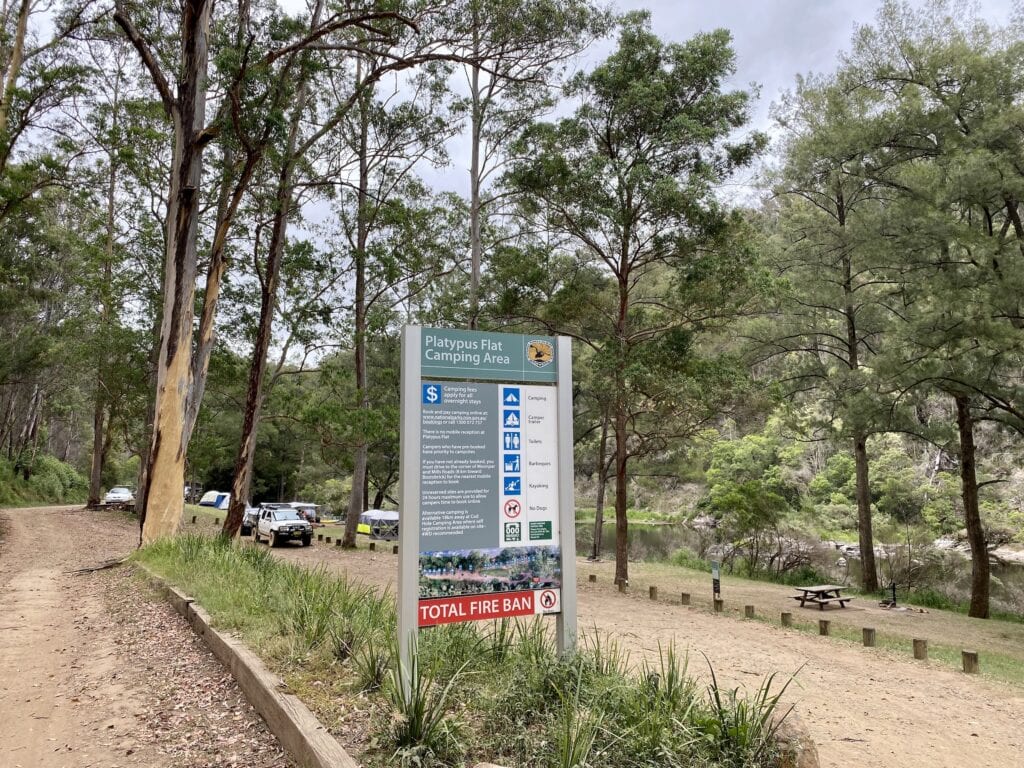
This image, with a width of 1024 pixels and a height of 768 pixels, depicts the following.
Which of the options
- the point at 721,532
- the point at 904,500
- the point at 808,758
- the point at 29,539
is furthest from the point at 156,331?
the point at 904,500

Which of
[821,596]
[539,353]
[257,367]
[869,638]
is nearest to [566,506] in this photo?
[539,353]

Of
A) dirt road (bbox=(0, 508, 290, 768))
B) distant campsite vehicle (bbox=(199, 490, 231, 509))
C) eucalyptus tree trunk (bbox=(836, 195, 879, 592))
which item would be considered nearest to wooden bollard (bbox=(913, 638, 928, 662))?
dirt road (bbox=(0, 508, 290, 768))

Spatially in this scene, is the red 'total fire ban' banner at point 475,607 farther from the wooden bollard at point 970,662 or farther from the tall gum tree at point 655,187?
the tall gum tree at point 655,187

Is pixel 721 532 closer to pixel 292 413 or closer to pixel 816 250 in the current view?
pixel 816 250

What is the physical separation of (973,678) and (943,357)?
613cm

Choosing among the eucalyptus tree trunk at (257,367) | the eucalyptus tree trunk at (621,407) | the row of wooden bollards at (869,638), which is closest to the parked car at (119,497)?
the eucalyptus tree trunk at (257,367)

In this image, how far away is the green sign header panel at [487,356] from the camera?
475 cm

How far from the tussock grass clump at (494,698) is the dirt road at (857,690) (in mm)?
1344

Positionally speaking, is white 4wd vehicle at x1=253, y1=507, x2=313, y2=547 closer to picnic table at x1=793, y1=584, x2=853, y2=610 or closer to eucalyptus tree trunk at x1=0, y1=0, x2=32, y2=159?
eucalyptus tree trunk at x1=0, y1=0, x2=32, y2=159

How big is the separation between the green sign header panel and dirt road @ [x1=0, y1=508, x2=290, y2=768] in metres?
2.59

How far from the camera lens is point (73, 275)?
29.0m

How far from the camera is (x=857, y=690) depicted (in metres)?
7.05

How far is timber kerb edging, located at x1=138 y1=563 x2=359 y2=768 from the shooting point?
11.3ft

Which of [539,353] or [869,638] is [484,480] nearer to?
[539,353]
